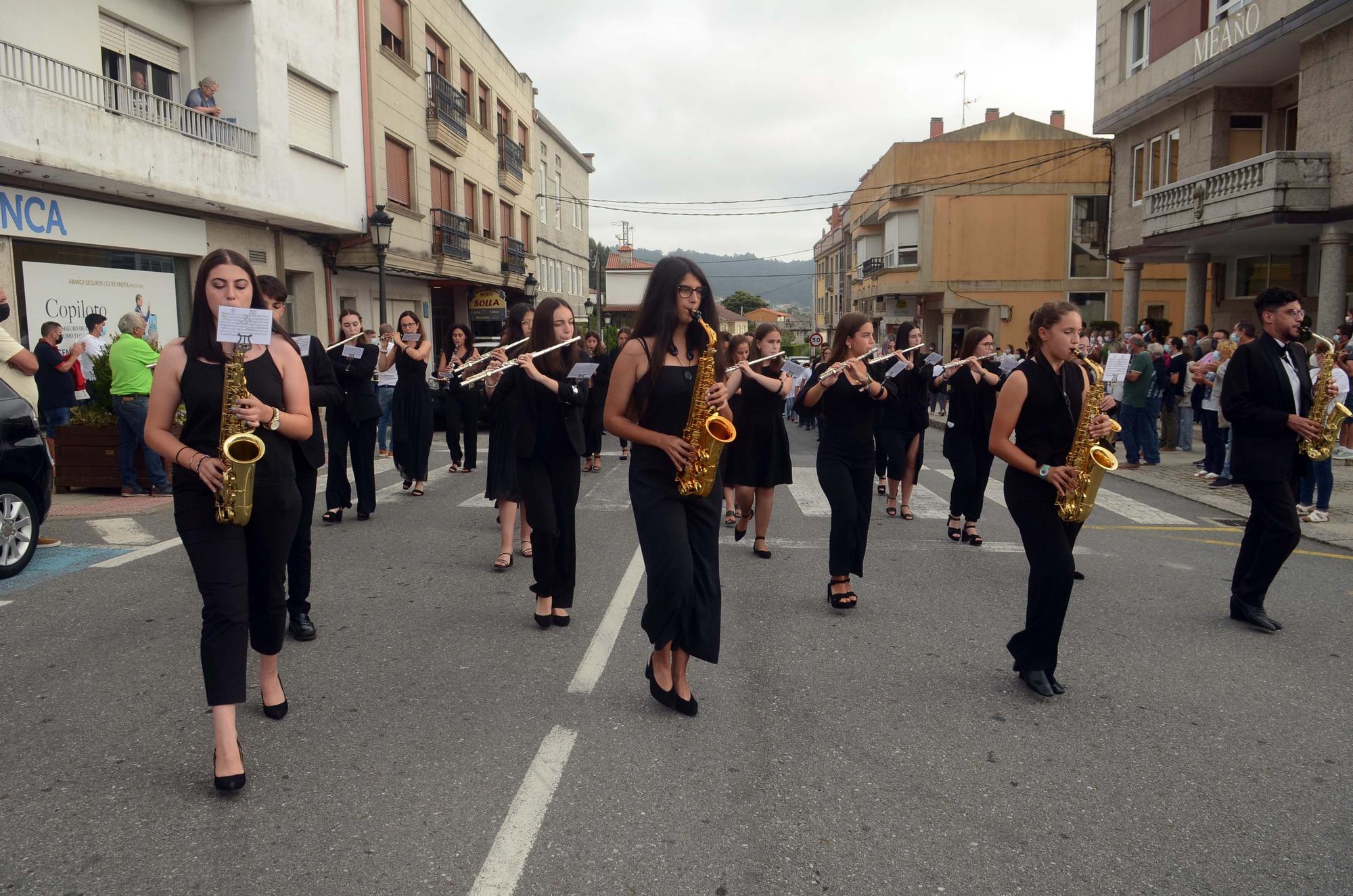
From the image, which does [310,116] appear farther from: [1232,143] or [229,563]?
[1232,143]

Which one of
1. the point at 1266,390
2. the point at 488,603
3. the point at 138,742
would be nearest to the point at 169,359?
the point at 138,742

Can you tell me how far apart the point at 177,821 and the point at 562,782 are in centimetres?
126

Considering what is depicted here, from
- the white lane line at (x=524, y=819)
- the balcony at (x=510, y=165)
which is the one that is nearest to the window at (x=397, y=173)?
the balcony at (x=510, y=165)

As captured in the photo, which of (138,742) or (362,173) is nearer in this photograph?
(138,742)

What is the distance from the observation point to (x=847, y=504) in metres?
6.00

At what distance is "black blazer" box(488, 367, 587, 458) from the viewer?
546cm

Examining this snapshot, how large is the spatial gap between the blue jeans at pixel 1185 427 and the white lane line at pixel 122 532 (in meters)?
14.1

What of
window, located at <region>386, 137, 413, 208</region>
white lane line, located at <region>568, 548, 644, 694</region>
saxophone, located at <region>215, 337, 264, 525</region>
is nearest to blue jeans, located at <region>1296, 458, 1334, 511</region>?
white lane line, located at <region>568, 548, 644, 694</region>

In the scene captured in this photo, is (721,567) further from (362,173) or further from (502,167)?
(502,167)

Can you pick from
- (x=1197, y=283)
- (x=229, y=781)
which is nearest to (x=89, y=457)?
(x=229, y=781)

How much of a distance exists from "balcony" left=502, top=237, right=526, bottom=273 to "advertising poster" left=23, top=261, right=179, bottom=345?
18.6m

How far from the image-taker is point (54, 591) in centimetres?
626

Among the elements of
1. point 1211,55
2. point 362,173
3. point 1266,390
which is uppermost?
point 1211,55

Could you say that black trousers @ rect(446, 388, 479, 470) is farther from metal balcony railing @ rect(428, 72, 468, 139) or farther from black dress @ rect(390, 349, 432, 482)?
metal balcony railing @ rect(428, 72, 468, 139)
